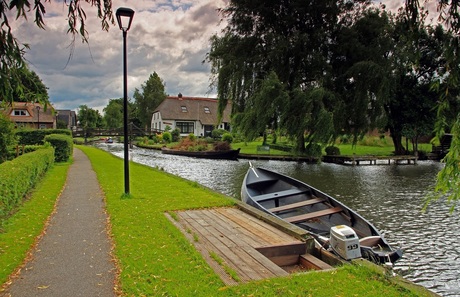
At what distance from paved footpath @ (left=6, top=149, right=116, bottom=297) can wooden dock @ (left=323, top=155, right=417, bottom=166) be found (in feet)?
76.7

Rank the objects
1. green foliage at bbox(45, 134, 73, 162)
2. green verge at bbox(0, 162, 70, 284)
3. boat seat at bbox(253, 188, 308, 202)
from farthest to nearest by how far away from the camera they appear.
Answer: green foliage at bbox(45, 134, 73, 162) < boat seat at bbox(253, 188, 308, 202) < green verge at bbox(0, 162, 70, 284)

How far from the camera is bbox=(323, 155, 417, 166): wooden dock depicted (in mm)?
27844

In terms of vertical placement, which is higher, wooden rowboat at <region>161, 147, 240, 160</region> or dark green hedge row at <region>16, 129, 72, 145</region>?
dark green hedge row at <region>16, 129, 72, 145</region>

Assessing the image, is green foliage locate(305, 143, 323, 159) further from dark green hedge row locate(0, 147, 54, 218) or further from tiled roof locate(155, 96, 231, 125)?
tiled roof locate(155, 96, 231, 125)

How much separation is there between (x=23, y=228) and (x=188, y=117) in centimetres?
6151

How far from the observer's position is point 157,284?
4.23 m

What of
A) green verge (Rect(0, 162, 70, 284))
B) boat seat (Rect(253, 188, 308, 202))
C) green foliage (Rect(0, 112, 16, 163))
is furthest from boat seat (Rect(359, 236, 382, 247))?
green foliage (Rect(0, 112, 16, 163))

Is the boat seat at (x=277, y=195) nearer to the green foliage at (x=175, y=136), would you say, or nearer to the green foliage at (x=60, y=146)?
the green foliage at (x=60, y=146)

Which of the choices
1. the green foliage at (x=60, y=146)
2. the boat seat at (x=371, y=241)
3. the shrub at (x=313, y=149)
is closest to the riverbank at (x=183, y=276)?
the boat seat at (x=371, y=241)

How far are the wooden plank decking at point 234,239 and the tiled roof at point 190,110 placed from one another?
5836 cm

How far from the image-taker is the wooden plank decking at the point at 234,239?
4.65 meters

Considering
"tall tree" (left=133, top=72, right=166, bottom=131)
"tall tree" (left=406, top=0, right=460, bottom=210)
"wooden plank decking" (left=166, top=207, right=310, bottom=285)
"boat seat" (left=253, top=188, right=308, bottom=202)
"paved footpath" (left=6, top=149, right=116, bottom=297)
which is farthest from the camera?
"tall tree" (left=133, top=72, right=166, bottom=131)

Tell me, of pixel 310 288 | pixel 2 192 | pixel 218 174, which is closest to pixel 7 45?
pixel 310 288

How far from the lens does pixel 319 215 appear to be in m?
7.68
